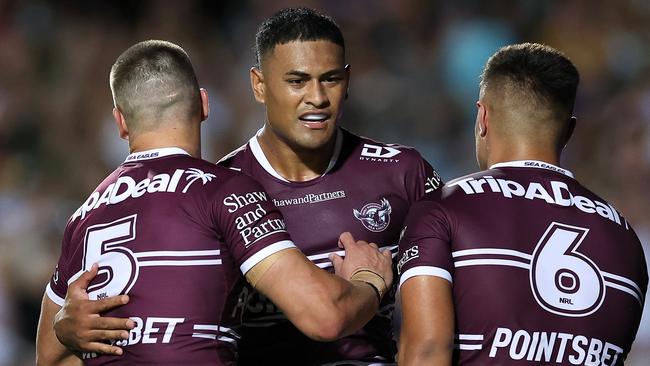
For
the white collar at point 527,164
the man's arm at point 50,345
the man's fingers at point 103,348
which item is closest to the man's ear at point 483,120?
the white collar at point 527,164

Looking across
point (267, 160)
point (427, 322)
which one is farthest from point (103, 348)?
point (267, 160)

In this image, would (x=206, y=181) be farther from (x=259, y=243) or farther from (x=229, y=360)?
(x=229, y=360)

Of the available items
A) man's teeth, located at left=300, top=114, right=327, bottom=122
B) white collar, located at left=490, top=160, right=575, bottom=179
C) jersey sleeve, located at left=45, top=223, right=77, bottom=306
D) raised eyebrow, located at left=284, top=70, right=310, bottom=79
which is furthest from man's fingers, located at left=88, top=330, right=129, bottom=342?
white collar, located at left=490, top=160, right=575, bottom=179

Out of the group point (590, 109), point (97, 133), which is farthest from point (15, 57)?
point (590, 109)

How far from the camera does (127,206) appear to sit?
4.69 metres

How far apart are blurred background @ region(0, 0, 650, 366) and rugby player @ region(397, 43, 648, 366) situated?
18.3 ft

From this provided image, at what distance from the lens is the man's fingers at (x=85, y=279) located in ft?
15.4

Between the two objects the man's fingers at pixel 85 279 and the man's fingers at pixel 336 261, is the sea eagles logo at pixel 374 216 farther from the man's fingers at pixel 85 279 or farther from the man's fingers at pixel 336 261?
the man's fingers at pixel 85 279

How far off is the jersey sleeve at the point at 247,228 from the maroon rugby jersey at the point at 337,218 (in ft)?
2.55

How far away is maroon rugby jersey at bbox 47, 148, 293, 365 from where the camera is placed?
4.53 metres

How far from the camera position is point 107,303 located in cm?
459

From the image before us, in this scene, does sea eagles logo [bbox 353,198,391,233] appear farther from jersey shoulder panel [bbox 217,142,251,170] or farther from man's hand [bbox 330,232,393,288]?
jersey shoulder panel [bbox 217,142,251,170]

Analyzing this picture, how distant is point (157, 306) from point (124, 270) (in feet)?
0.71

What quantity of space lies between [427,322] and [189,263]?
1011mm
